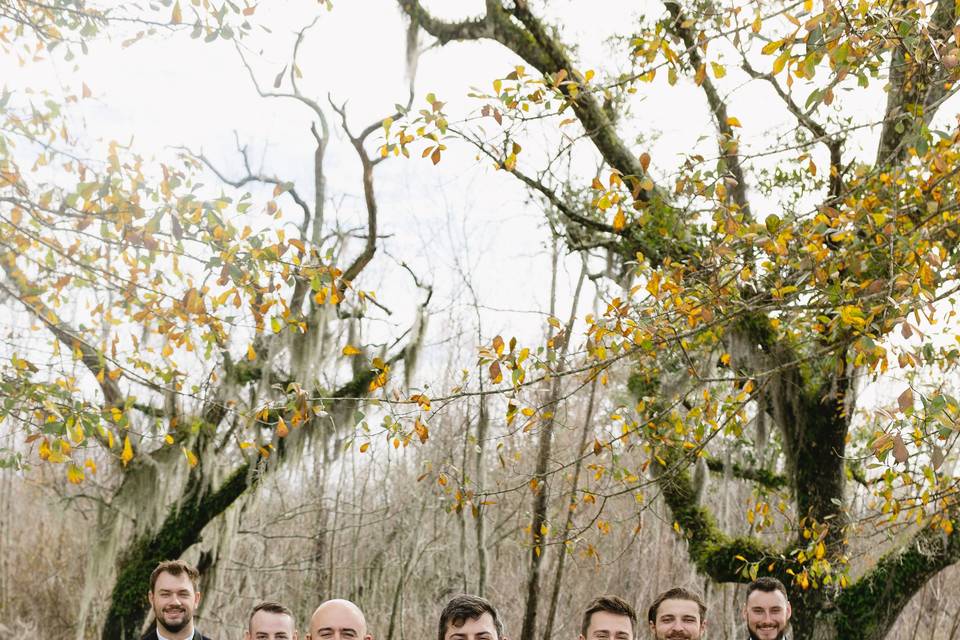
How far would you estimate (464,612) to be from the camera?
14.4 ft

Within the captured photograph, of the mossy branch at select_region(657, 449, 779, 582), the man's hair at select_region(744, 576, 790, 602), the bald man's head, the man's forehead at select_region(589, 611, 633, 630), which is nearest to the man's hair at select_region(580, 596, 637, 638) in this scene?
the man's forehead at select_region(589, 611, 633, 630)

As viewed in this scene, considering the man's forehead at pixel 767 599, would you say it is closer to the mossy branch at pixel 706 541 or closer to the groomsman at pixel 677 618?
the groomsman at pixel 677 618

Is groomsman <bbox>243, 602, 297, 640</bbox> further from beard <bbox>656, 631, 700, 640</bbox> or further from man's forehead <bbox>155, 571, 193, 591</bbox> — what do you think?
beard <bbox>656, 631, 700, 640</bbox>

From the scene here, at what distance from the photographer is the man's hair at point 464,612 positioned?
4371mm

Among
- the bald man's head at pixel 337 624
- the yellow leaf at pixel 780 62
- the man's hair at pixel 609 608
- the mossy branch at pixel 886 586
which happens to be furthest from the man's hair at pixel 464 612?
the mossy branch at pixel 886 586

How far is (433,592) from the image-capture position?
68.9 ft

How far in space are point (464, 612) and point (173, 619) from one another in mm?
2238

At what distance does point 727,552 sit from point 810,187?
153 inches

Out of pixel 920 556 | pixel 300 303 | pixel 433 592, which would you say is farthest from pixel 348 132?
pixel 433 592

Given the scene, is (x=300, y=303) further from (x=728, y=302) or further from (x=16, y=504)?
(x=16, y=504)

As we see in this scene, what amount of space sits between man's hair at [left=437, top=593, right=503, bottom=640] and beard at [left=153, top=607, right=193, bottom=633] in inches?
80.3

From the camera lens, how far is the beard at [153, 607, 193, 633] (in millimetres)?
5801

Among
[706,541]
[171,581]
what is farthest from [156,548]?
[171,581]

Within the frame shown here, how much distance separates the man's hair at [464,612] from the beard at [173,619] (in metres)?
2.04
